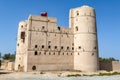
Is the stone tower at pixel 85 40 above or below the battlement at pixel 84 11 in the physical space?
below

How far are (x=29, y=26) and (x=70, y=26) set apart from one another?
38.3 ft

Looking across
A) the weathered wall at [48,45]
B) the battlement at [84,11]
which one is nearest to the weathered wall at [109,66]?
the weathered wall at [48,45]

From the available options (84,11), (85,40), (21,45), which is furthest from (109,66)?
(21,45)

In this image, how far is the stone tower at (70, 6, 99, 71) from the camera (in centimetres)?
4719

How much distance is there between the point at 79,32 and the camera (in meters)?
48.3

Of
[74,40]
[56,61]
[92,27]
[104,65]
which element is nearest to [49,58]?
[56,61]

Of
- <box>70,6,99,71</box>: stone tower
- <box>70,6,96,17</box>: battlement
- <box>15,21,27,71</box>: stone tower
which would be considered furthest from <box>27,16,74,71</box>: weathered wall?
<box>70,6,96,17</box>: battlement

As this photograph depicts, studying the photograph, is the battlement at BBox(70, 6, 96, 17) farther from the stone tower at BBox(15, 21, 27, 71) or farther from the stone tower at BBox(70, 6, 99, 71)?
the stone tower at BBox(15, 21, 27, 71)

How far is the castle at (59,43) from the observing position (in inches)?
1725

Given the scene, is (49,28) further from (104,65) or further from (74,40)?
(104,65)

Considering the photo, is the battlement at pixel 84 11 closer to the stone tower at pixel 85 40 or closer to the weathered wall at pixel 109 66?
the stone tower at pixel 85 40

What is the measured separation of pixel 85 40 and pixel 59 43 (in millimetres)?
6286

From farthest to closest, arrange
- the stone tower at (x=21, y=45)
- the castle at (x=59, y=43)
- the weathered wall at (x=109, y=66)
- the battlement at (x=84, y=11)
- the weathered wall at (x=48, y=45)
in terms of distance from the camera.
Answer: the weathered wall at (x=109, y=66)
the battlement at (x=84, y=11)
the stone tower at (x=21, y=45)
the castle at (x=59, y=43)
the weathered wall at (x=48, y=45)

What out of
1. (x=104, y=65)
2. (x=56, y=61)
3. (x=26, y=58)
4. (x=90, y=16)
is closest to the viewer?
(x=26, y=58)
